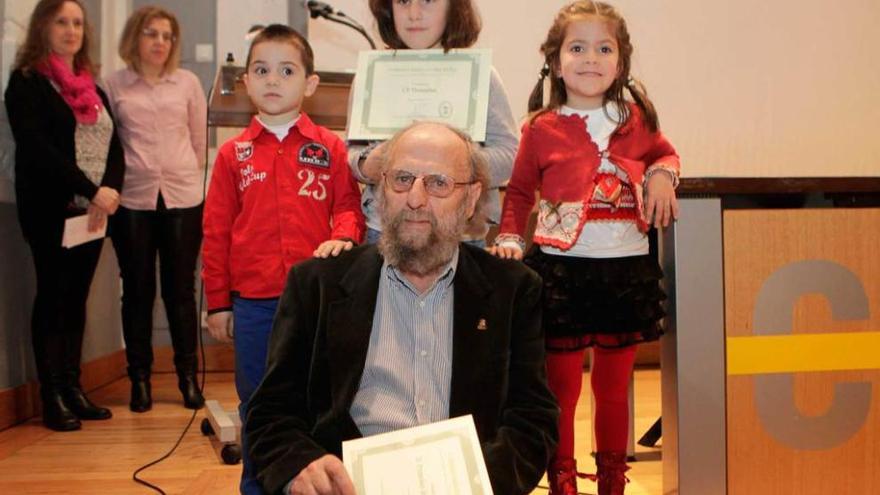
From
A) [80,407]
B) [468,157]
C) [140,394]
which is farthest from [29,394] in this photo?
[468,157]

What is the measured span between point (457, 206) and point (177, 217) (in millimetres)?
2405

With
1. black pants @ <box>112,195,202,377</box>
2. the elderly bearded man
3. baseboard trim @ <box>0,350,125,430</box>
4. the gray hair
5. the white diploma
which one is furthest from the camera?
black pants @ <box>112,195,202,377</box>

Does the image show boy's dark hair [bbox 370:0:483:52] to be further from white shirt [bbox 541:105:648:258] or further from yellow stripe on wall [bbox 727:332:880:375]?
yellow stripe on wall [bbox 727:332:880:375]

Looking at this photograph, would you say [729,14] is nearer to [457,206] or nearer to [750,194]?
[750,194]

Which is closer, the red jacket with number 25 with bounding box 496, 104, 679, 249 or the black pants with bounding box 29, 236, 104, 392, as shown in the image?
the red jacket with number 25 with bounding box 496, 104, 679, 249

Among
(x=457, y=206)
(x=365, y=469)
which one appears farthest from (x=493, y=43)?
(x=365, y=469)

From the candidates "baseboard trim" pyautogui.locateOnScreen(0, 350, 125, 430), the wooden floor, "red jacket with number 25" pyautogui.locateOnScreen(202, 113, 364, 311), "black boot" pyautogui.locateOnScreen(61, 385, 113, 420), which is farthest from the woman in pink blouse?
"red jacket with number 25" pyautogui.locateOnScreen(202, 113, 364, 311)

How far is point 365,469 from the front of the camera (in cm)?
136

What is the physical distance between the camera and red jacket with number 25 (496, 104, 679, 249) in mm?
1902

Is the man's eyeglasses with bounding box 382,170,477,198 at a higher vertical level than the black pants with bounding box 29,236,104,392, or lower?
higher

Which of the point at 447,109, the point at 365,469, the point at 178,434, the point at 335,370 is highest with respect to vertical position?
the point at 447,109

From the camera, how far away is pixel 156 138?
146 inches

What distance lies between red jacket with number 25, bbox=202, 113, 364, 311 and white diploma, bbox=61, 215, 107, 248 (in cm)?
138

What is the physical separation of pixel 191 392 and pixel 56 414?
58 cm
